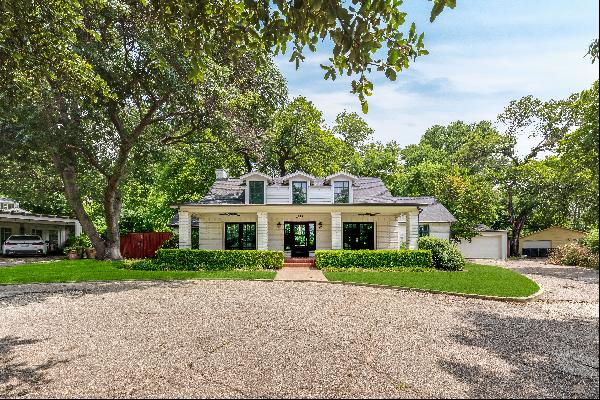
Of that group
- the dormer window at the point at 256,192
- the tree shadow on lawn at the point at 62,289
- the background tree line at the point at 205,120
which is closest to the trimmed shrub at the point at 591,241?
the background tree line at the point at 205,120

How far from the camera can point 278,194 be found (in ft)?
67.8

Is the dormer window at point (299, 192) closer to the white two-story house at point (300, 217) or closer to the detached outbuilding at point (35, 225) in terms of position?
the white two-story house at point (300, 217)

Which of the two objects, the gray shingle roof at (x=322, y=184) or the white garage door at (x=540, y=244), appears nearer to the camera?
the white garage door at (x=540, y=244)

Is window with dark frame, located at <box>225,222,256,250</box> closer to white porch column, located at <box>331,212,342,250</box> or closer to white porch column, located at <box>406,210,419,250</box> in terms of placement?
white porch column, located at <box>331,212,342,250</box>

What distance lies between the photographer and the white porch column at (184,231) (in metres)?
18.8

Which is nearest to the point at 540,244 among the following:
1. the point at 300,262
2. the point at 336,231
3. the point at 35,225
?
the point at 336,231

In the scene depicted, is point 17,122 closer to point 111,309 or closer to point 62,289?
point 62,289

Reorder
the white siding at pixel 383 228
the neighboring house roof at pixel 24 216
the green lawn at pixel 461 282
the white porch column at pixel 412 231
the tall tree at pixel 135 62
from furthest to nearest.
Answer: the neighboring house roof at pixel 24 216, the white siding at pixel 383 228, the white porch column at pixel 412 231, the green lawn at pixel 461 282, the tall tree at pixel 135 62

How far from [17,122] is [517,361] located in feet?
59.4

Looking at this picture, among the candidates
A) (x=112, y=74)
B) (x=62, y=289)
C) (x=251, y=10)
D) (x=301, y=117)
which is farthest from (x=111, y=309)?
(x=301, y=117)

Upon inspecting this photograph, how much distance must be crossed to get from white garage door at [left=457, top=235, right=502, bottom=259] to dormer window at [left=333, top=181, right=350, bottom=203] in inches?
457

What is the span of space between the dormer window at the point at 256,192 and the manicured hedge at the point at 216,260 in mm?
4076

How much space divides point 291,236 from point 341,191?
3686 millimetres

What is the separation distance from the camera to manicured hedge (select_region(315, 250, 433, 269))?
1675cm
